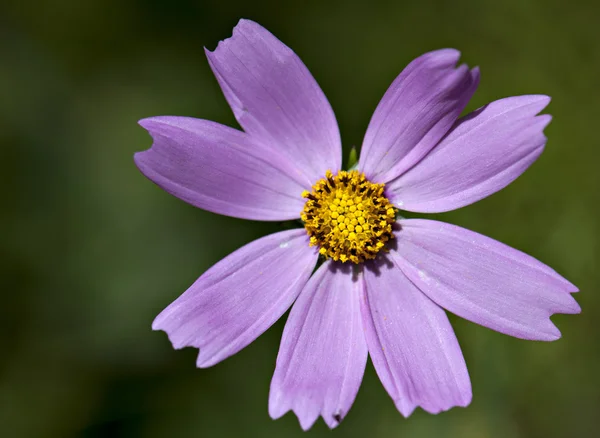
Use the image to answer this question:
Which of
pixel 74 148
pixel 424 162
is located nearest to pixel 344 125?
pixel 424 162

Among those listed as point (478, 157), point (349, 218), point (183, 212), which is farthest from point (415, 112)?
point (183, 212)

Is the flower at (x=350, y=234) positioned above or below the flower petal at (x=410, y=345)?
above

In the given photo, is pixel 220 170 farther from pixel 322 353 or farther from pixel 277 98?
pixel 322 353

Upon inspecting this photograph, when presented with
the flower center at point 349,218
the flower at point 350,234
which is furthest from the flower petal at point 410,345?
the flower center at point 349,218

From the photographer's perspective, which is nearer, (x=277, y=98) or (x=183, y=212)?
(x=277, y=98)

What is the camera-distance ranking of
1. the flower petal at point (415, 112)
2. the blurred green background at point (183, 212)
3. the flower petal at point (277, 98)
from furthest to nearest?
the blurred green background at point (183, 212) → the flower petal at point (277, 98) → the flower petal at point (415, 112)

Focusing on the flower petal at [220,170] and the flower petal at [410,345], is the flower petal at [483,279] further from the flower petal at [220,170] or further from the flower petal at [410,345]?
the flower petal at [220,170]

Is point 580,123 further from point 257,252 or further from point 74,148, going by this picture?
point 74,148
